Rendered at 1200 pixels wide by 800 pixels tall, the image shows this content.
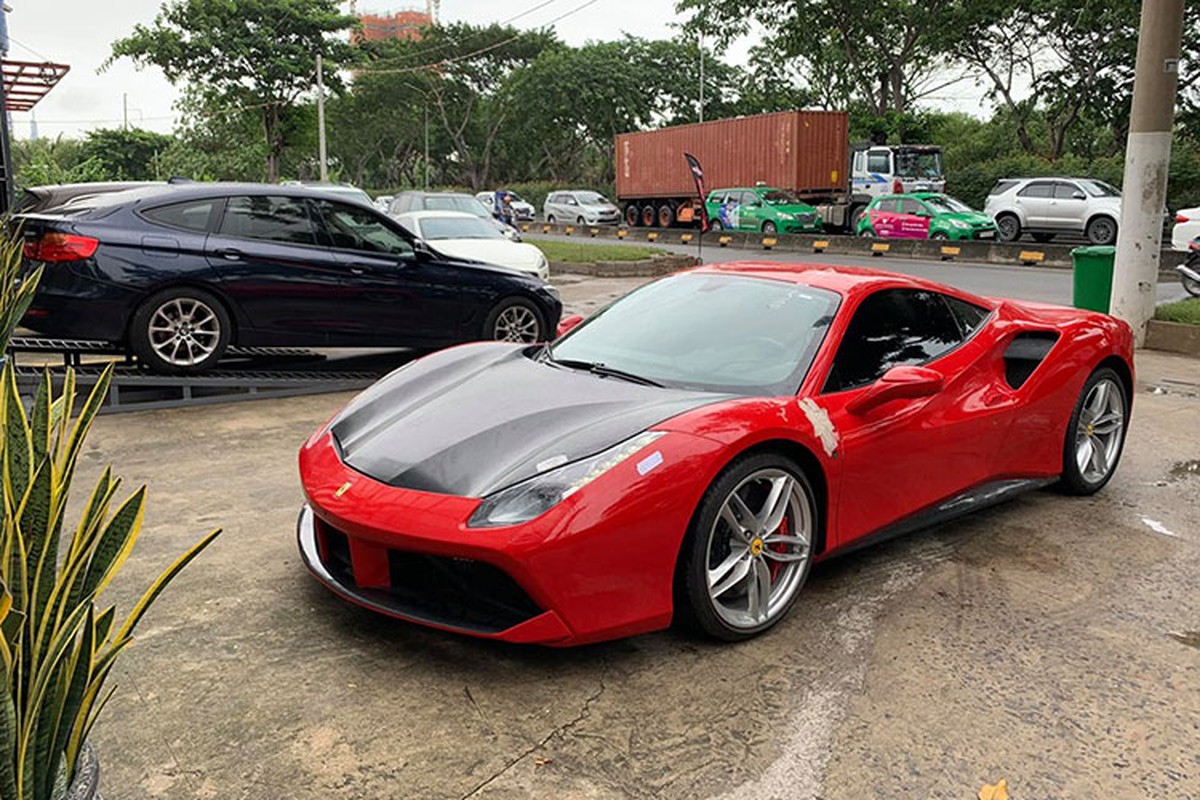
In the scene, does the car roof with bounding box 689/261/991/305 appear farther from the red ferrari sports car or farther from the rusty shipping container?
the rusty shipping container

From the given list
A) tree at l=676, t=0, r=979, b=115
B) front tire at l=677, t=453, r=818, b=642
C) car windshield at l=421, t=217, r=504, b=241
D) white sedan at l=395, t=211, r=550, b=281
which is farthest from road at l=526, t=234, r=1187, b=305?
tree at l=676, t=0, r=979, b=115

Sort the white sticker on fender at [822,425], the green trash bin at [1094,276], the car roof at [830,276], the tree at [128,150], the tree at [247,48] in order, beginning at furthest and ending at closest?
1. the tree at [128,150]
2. the tree at [247,48]
3. the green trash bin at [1094,276]
4. the car roof at [830,276]
5. the white sticker on fender at [822,425]

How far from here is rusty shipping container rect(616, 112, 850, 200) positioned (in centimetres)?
2803

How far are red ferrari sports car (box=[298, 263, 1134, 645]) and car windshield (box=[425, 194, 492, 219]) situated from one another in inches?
483

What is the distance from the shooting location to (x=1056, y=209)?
22.6 meters

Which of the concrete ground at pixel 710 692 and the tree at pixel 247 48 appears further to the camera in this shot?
the tree at pixel 247 48

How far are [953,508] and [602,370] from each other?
1.60 meters

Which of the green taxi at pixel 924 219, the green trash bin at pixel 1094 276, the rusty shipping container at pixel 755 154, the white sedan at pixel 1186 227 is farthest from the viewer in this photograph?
the rusty shipping container at pixel 755 154

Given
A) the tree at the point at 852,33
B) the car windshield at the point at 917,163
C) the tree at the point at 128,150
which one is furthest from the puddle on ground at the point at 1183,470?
the tree at the point at 128,150

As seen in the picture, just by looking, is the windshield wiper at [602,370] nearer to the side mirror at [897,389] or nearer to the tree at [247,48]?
the side mirror at [897,389]

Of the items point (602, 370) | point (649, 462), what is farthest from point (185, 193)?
point (649, 462)

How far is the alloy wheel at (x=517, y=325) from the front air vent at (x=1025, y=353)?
4.45 metres

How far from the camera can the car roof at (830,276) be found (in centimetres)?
416

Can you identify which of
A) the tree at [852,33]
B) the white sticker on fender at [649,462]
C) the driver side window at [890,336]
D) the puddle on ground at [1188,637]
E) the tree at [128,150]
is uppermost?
the tree at [852,33]
